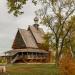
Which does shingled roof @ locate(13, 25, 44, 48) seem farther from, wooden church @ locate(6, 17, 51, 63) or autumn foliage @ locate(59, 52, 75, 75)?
autumn foliage @ locate(59, 52, 75, 75)

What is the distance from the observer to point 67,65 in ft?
90.0

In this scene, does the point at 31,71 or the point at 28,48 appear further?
the point at 28,48

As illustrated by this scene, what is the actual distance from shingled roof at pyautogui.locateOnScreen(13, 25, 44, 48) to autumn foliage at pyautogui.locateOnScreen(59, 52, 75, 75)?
58.4 metres

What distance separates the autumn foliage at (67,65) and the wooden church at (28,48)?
55814mm

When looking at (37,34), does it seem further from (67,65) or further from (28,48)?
(67,65)

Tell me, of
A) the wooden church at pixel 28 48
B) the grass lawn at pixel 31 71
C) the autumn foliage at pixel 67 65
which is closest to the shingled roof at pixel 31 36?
the wooden church at pixel 28 48

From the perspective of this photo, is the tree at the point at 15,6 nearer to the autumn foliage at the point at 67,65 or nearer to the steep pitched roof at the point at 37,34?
the autumn foliage at the point at 67,65

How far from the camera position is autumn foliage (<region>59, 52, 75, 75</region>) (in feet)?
88.4

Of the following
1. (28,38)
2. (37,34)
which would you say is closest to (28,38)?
(28,38)

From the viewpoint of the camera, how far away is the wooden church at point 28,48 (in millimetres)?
84688

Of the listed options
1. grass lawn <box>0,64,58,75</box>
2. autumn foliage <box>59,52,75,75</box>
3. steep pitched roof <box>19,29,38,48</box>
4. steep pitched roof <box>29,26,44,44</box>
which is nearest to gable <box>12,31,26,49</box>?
steep pitched roof <box>19,29,38,48</box>

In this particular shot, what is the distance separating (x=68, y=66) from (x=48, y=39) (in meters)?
40.0

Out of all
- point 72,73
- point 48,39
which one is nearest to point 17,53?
point 48,39

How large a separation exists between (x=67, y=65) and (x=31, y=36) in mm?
62512
